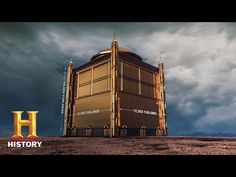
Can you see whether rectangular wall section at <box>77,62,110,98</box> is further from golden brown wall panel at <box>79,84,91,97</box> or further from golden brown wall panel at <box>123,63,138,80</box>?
golden brown wall panel at <box>123,63,138,80</box>

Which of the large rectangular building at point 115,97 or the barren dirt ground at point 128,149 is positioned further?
the large rectangular building at point 115,97

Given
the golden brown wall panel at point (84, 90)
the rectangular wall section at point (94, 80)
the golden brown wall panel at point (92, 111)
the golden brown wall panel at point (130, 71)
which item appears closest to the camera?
the golden brown wall panel at point (92, 111)

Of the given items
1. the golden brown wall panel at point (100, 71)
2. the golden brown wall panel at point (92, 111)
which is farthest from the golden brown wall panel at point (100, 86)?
the golden brown wall panel at point (100, 71)

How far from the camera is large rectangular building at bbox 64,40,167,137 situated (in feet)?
73.4

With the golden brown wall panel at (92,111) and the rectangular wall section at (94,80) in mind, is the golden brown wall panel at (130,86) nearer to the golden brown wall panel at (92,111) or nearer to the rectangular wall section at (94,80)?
the rectangular wall section at (94,80)

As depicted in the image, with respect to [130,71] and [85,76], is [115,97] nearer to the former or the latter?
[130,71]

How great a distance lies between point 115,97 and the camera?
21.7 meters

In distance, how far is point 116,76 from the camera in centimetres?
2216

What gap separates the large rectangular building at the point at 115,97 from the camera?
2237cm

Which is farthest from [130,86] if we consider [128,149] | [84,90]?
[128,149]
